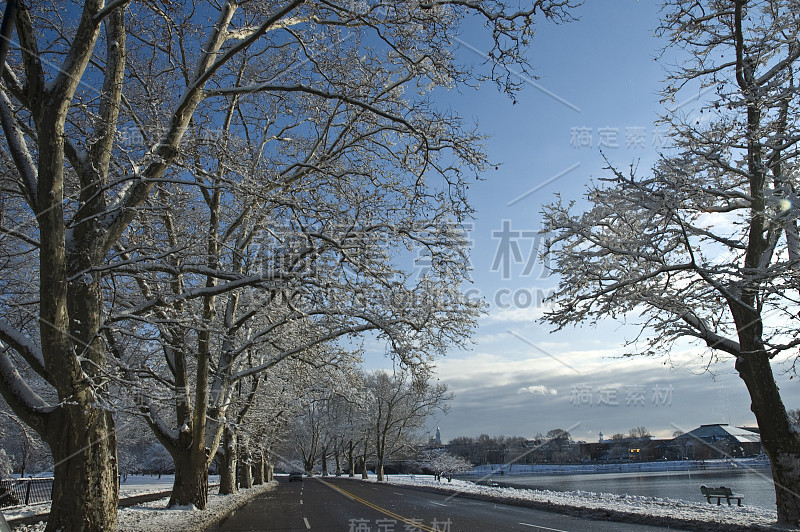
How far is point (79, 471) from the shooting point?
682 centimetres

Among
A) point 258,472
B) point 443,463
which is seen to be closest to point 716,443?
point 443,463

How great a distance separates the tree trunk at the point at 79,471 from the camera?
674 centimetres

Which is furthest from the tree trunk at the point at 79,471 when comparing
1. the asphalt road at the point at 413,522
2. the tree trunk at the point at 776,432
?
the tree trunk at the point at 776,432

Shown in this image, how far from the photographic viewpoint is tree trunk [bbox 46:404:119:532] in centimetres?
674

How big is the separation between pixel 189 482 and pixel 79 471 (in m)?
8.75

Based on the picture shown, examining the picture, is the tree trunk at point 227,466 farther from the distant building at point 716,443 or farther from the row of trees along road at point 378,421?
the distant building at point 716,443

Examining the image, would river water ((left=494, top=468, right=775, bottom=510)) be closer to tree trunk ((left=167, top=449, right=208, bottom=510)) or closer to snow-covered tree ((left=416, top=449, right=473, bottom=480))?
snow-covered tree ((left=416, top=449, right=473, bottom=480))

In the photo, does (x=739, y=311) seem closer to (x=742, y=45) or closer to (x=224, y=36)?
(x=742, y=45)

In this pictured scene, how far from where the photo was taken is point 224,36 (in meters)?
9.18

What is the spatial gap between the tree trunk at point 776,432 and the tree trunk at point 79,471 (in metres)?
12.3

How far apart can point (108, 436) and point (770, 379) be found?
13037mm

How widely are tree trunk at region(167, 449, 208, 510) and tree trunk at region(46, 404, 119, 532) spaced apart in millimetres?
7813

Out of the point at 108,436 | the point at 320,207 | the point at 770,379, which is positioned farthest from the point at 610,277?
the point at 108,436

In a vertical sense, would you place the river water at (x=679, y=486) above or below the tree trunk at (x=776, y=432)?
below
